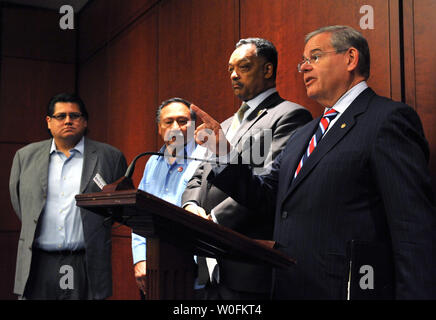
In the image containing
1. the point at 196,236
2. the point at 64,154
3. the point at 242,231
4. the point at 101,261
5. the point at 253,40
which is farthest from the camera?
the point at 64,154

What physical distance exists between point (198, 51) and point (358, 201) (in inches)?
98.9

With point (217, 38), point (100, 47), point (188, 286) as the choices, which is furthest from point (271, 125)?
point (100, 47)

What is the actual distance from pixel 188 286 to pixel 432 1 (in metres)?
1.49

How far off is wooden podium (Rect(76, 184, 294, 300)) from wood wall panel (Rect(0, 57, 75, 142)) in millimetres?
5118

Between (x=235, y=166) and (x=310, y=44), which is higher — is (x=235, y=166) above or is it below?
below

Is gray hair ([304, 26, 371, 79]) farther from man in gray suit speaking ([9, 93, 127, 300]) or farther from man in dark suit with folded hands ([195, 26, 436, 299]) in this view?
man in gray suit speaking ([9, 93, 127, 300])

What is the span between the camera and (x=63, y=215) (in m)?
3.44

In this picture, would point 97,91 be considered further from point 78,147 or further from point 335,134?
point 335,134

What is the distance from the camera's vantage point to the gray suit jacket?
3346 millimetres

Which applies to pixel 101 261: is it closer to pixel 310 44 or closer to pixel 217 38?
pixel 217 38

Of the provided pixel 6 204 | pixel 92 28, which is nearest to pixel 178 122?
pixel 92 28
